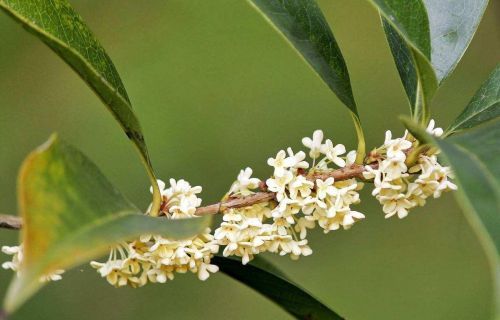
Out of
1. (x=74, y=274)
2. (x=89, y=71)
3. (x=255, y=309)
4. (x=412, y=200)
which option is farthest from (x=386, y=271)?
(x=89, y=71)

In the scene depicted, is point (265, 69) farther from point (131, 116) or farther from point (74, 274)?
point (131, 116)

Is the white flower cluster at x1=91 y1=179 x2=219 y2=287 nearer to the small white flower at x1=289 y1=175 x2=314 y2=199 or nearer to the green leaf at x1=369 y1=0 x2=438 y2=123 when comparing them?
the small white flower at x1=289 y1=175 x2=314 y2=199

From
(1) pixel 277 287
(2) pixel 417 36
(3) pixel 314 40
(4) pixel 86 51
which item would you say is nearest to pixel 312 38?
(3) pixel 314 40

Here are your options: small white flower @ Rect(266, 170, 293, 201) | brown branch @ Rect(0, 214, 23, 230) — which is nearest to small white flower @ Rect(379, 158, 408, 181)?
small white flower @ Rect(266, 170, 293, 201)

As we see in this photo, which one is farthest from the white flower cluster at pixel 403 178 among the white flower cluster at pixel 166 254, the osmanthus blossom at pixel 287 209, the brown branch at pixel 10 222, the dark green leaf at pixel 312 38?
the brown branch at pixel 10 222

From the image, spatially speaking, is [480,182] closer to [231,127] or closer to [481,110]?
[481,110]

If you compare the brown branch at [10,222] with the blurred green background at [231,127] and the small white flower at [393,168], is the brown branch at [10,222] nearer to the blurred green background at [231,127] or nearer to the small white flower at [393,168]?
the small white flower at [393,168]
